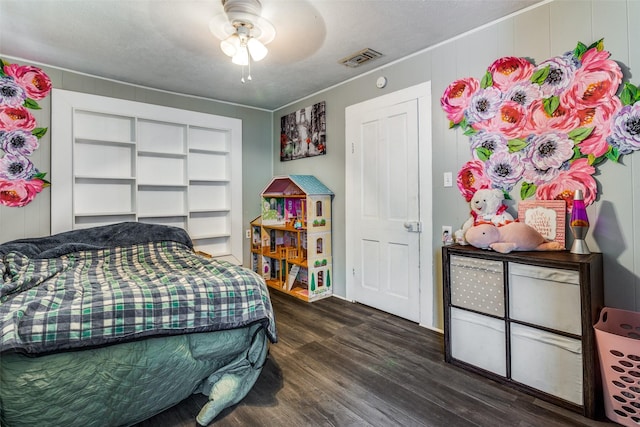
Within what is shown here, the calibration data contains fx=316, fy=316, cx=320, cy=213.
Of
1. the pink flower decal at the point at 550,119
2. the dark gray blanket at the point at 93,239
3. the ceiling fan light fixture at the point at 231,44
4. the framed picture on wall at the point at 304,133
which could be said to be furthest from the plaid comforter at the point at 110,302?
the pink flower decal at the point at 550,119

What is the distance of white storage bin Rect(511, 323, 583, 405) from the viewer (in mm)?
1621

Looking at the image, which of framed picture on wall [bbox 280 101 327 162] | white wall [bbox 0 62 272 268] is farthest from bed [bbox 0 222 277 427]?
framed picture on wall [bbox 280 101 327 162]

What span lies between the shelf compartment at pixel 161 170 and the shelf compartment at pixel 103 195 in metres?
0.16

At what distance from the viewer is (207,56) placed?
2.69 meters

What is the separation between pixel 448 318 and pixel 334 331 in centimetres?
95

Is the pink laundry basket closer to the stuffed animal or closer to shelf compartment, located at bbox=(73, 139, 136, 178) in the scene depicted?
the stuffed animal

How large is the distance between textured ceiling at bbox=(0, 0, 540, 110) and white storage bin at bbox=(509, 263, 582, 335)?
1696 millimetres

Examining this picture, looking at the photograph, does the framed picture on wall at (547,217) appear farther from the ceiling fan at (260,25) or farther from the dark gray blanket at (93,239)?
the dark gray blanket at (93,239)

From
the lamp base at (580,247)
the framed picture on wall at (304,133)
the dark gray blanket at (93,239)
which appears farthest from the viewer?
the framed picture on wall at (304,133)

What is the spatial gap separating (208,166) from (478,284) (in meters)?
3.23

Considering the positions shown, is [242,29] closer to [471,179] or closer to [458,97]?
[458,97]

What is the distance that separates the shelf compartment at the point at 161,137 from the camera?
134 inches

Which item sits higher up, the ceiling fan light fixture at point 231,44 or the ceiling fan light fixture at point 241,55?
the ceiling fan light fixture at point 231,44

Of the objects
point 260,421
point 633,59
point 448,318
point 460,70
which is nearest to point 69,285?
point 260,421
